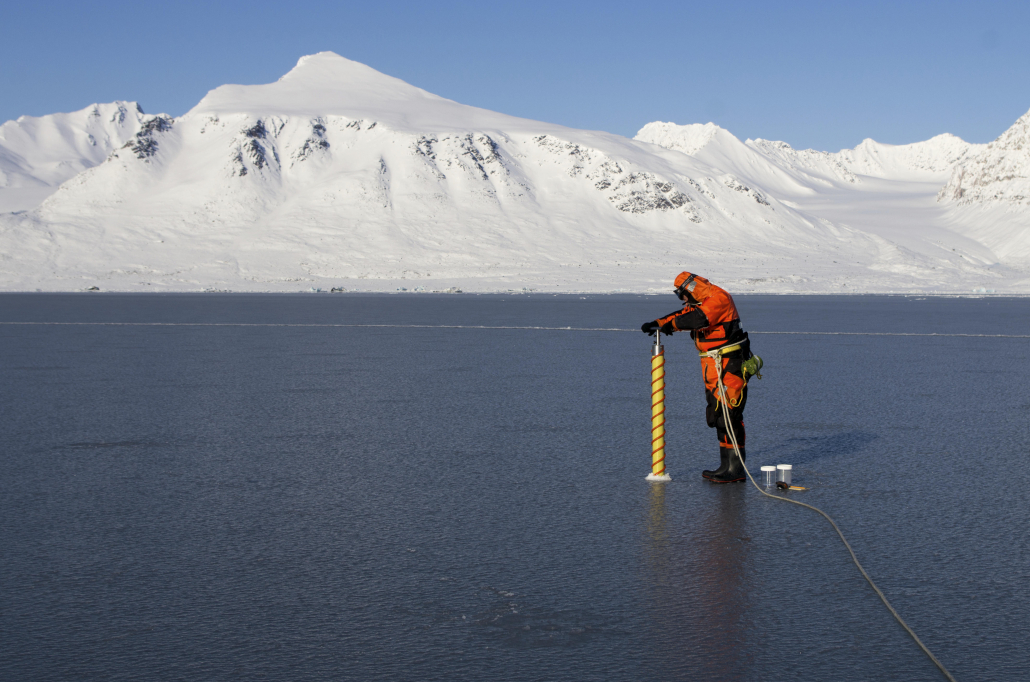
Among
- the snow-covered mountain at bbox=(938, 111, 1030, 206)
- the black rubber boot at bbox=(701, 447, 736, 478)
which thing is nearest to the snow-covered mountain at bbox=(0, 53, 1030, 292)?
the snow-covered mountain at bbox=(938, 111, 1030, 206)

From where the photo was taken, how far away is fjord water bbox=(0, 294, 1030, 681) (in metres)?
4.73

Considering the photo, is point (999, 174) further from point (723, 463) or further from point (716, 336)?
point (723, 463)

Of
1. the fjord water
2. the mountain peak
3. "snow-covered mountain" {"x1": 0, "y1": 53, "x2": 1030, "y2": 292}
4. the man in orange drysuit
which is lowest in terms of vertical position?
the fjord water

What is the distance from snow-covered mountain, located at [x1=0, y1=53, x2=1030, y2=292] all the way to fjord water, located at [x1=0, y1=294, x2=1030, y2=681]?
240 feet

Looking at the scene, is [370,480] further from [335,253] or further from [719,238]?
[719,238]

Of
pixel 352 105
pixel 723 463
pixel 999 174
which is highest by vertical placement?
pixel 352 105

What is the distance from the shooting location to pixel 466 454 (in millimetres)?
9539

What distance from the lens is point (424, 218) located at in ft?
424

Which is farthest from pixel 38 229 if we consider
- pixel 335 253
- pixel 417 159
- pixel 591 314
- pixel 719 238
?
pixel 591 314

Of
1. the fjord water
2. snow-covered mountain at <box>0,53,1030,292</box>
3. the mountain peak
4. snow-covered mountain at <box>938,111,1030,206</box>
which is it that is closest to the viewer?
the fjord water

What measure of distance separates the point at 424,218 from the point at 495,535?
407 ft

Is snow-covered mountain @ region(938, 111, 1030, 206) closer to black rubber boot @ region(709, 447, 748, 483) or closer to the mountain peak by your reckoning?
the mountain peak

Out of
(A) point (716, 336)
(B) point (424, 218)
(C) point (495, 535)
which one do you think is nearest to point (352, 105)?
(B) point (424, 218)

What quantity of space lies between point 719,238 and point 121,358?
4738 inches
